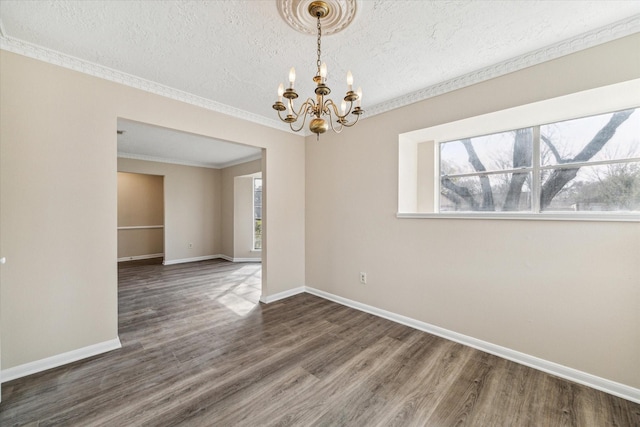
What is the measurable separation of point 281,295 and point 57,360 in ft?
7.55

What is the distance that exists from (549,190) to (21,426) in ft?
14.0

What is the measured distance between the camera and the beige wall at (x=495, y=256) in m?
1.83

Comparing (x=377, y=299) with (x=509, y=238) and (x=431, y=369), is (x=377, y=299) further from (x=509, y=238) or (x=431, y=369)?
(x=509, y=238)

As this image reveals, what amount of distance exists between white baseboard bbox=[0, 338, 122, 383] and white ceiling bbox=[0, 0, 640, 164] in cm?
245

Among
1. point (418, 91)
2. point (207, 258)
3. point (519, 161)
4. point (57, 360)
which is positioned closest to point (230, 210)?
point (207, 258)

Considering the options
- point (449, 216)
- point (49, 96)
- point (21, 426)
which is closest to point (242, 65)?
point (49, 96)

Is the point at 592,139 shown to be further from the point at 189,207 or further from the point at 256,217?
the point at 189,207

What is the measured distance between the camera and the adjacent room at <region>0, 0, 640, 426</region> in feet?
5.56

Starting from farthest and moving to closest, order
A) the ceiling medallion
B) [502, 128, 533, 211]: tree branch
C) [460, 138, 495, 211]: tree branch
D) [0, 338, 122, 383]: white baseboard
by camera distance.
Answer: [460, 138, 495, 211]: tree branch < [502, 128, 533, 211]: tree branch < [0, 338, 122, 383]: white baseboard < the ceiling medallion

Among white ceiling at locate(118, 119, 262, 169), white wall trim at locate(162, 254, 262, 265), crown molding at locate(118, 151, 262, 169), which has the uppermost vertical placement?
white ceiling at locate(118, 119, 262, 169)

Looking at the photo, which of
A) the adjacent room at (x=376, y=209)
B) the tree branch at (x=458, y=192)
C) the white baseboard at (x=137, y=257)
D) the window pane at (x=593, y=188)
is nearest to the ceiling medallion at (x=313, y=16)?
the adjacent room at (x=376, y=209)

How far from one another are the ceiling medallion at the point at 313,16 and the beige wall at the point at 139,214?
6.89 m

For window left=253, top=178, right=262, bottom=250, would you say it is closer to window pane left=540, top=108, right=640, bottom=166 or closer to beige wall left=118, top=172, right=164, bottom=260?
beige wall left=118, top=172, right=164, bottom=260

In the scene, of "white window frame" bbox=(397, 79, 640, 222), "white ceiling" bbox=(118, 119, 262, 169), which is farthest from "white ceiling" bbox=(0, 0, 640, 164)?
"white ceiling" bbox=(118, 119, 262, 169)
